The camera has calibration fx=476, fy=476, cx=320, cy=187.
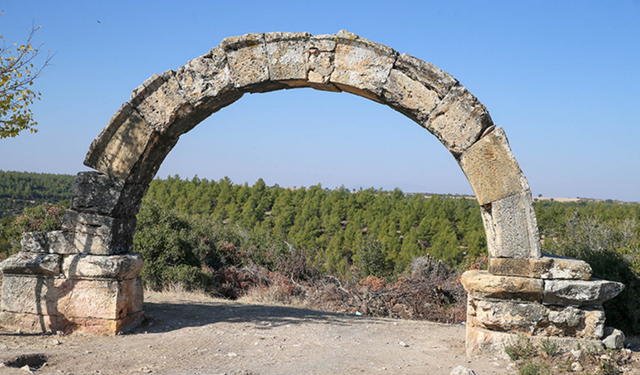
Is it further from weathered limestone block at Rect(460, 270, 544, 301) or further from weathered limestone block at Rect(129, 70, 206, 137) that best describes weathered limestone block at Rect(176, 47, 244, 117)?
weathered limestone block at Rect(460, 270, 544, 301)

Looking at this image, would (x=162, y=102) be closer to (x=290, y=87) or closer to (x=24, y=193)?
(x=290, y=87)

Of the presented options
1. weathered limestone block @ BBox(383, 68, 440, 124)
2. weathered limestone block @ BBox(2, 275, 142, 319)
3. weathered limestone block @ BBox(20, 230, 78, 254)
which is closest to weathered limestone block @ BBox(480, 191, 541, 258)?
weathered limestone block @ BBox(383, 68, 440, 124)

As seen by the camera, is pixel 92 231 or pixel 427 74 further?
pixel 92 231

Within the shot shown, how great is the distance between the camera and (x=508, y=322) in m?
4.96

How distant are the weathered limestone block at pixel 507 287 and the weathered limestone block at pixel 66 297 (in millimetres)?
4064

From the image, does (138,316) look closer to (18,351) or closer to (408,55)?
(18,351)

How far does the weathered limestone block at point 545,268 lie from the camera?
4.92 meters

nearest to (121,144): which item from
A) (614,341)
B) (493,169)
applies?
(493,169)

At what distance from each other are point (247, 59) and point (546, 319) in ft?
14.1

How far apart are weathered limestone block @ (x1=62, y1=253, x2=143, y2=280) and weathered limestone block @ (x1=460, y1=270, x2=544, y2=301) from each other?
3.99 m

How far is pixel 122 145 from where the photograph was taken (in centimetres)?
575

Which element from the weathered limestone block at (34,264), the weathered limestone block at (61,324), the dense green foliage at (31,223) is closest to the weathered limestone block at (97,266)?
the weathered limestone block at (34,264)

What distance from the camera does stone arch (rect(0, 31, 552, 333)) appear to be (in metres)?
5.09

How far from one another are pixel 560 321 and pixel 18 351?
558cm
